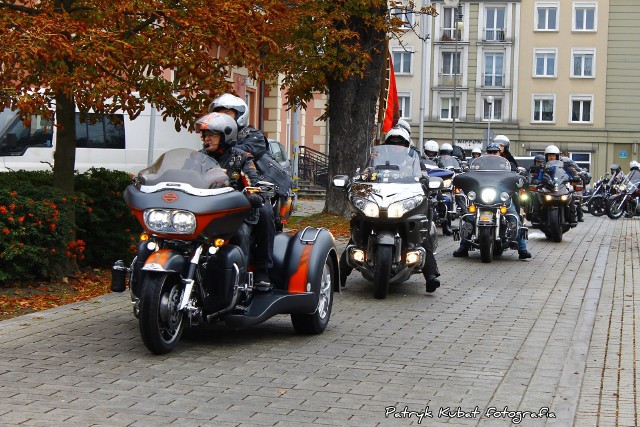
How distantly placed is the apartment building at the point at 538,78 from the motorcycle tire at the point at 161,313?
65.5m

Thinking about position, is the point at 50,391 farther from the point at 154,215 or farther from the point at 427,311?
the point at 427,311

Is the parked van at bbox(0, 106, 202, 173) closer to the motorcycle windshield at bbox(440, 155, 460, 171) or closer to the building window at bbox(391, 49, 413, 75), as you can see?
the motorcycle windshield at bbox(440, 155, 460, 171)

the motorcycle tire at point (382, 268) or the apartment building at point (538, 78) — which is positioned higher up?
the apartment building at point (538, 78)

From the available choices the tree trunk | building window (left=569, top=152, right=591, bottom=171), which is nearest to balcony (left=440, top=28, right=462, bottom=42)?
building window (left=569, top=152, right=591, bottom=171)

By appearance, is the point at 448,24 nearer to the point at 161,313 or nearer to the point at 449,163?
the point at 449,163

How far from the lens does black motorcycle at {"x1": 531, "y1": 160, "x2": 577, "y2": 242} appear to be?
20.7 meters

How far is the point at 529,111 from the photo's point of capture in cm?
7438

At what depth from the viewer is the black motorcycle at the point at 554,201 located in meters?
20.7

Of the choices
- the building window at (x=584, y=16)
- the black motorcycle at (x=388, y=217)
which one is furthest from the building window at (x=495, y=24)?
the black motorcycle at (x=388, y=217)

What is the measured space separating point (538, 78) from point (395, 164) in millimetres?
63820

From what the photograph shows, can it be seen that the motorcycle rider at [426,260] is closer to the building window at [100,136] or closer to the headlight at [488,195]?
the headlight at [488,195]

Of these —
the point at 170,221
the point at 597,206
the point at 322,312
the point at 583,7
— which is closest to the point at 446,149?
the point at 597,206

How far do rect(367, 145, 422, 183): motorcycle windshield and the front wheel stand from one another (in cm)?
2392

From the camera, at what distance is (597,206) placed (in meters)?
36.0
